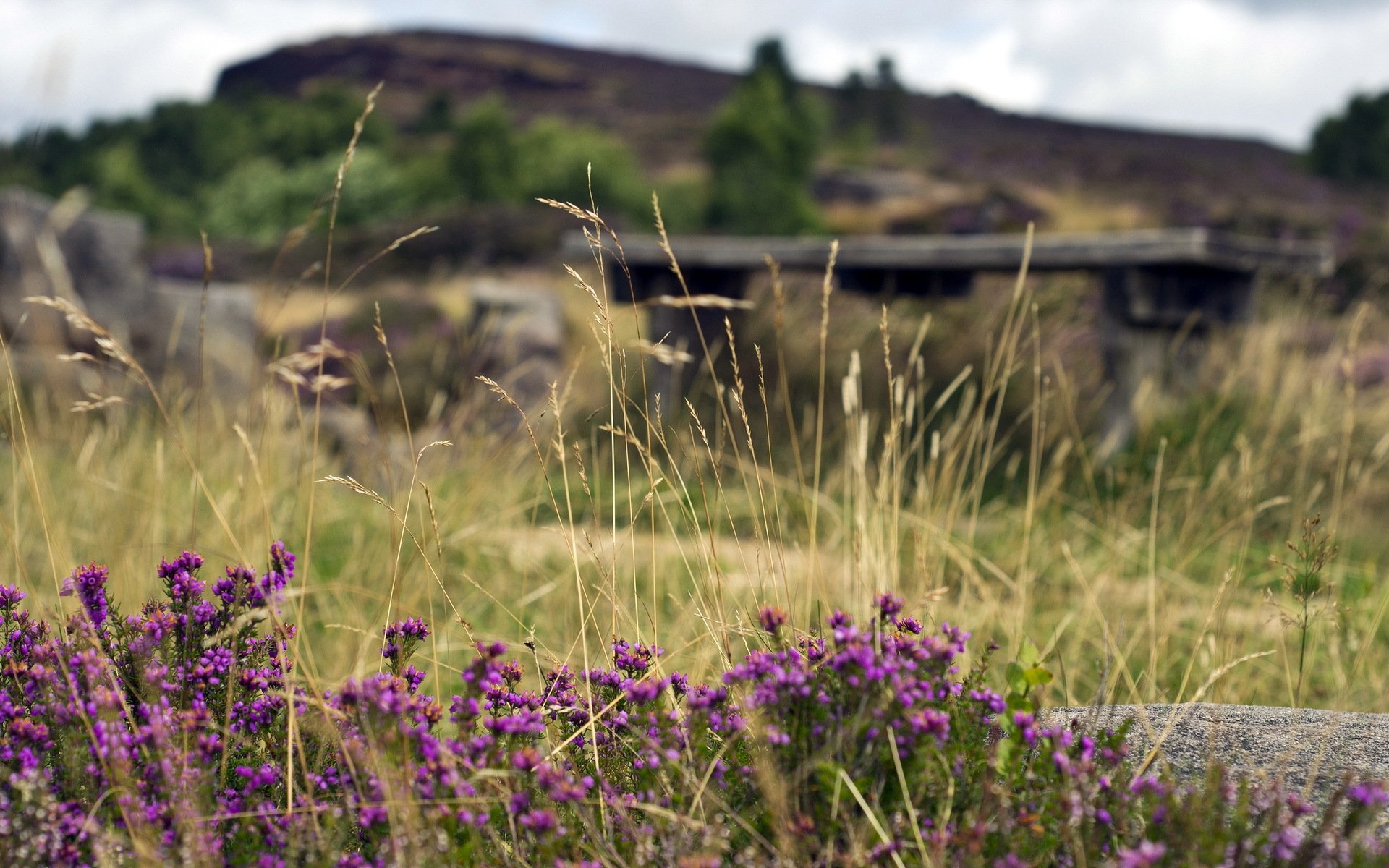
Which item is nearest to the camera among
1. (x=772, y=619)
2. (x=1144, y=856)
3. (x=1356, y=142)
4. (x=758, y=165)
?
(x=1144, y=856)

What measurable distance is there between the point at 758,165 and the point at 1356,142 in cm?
1696

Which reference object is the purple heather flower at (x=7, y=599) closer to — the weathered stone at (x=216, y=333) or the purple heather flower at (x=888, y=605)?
the purple heather flower at (x=888, y=605)

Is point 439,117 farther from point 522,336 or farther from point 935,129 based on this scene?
point 522,336

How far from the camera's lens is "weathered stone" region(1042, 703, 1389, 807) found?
4.41 ft

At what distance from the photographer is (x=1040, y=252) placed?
512 centimetres

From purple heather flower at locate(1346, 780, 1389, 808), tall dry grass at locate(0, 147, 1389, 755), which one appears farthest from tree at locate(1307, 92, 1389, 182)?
purple heather flower at locate(1346, 780, 1389, 808)

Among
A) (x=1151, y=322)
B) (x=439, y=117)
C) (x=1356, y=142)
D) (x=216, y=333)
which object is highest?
(x=1356, y=142)

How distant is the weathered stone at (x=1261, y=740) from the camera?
1343mm

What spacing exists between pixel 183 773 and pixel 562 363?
662 cm

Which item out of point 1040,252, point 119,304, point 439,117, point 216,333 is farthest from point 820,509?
point 439,117

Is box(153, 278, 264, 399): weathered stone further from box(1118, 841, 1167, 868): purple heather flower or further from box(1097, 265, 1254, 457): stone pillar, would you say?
box(1118, 841, 1167, 868): purple heather flower

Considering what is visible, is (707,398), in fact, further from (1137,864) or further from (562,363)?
(1137,864)

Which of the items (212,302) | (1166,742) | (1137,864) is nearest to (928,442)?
(1166,742)

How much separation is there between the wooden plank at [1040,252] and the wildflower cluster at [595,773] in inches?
135
